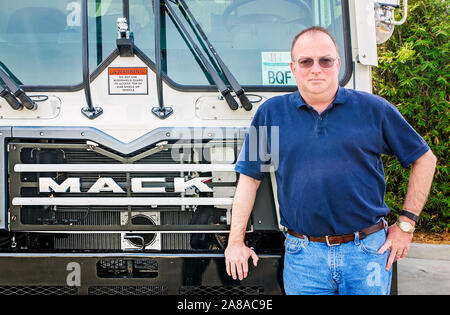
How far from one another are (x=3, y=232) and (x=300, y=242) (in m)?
1.73

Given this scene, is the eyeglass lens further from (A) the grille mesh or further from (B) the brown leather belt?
(A) the grille mesh

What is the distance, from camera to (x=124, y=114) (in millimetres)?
2572

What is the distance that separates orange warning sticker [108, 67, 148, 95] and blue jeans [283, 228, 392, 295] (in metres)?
1.29

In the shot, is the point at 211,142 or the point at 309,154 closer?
the point at 309,154

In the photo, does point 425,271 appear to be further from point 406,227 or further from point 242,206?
point 242,206

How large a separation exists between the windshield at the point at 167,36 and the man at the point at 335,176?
2.06 feet

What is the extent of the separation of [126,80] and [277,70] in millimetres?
920

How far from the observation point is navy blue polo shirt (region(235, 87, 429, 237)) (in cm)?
198

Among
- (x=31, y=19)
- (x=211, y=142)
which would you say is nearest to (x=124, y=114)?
(x=211, y=142)

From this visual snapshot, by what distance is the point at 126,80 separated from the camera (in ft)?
8.46

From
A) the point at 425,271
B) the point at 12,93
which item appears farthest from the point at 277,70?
the point at 425,271

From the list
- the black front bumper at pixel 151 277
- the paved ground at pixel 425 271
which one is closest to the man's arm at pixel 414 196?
the black front bumper at pixel 151 277

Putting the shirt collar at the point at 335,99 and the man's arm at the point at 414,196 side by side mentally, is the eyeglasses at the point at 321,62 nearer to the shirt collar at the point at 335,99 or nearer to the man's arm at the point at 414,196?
the shirt collar at the point at 335,99
